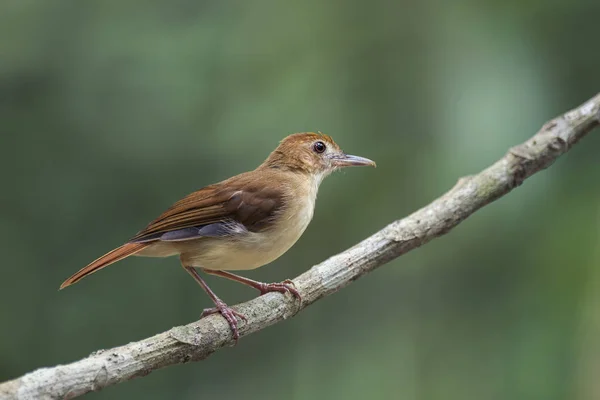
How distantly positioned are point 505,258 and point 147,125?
→ 2.59 m

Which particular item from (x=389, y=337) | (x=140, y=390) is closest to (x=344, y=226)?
(x=389, y=337)

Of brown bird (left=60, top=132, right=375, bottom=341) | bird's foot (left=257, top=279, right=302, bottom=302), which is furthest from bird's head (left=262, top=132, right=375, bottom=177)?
bird's foot (left=257, top=279, right=302, bottom=302)

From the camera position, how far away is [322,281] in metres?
2.99

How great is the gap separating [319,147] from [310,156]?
0.08 metres

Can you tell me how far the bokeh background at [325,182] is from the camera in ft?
14.4

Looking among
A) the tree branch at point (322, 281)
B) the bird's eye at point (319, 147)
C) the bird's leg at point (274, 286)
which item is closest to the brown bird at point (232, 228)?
the bird's leg at point (274, 286)

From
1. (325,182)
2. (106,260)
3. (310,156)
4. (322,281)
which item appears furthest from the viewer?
(325,182)

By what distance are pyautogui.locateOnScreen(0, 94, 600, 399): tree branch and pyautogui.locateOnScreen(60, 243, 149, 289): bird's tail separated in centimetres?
41

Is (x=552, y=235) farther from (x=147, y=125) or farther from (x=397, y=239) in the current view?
(x=147, y=125)

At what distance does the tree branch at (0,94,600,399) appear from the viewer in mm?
2152

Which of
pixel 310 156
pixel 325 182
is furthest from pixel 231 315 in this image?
pixel 325 182

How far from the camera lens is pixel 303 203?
325 centimetres

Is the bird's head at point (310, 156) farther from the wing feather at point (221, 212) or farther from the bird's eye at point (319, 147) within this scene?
the wing feather at point (221, 212)

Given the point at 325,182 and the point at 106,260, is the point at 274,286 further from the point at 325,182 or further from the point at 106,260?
the point at 325,182
